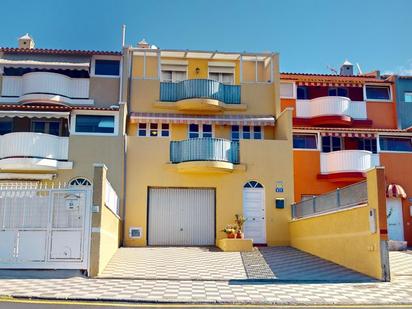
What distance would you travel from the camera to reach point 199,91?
86.2ft

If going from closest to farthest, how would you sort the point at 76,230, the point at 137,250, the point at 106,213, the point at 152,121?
the point at 76,230
the point at 106,213
the point at 137,250
the point at 152,121

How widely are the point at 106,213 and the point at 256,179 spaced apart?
934 centimetres

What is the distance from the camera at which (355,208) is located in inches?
679

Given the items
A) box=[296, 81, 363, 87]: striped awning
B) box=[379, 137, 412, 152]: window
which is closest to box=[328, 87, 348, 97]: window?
box=[296, 81, 363, 87]: striped awning

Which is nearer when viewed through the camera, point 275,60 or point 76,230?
point 76,230

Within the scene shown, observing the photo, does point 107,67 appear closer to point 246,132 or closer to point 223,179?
point 246,132

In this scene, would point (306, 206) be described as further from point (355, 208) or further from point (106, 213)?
point (106, 213)

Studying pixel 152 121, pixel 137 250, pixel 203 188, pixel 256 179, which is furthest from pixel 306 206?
pixel 152 121

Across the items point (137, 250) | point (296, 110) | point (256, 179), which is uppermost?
point (296, 110)

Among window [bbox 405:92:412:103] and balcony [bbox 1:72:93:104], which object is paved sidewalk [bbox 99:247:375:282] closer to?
balcony [bbox 1:72:93:104]

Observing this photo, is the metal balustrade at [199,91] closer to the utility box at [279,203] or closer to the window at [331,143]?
the window at [331,143]

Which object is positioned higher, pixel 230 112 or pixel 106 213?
pixel 230 112

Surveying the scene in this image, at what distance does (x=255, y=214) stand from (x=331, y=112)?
27.7 feet

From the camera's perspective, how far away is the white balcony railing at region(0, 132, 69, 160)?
22.7 m
